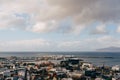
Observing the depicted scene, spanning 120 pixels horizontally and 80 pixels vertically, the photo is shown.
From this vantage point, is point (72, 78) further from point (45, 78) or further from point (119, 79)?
point (119, 79)

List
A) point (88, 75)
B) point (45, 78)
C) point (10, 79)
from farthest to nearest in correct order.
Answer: point (88, 75) < point (45, 78) < point (10, 79)

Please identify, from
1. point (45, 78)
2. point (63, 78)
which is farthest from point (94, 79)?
point (45, 78)

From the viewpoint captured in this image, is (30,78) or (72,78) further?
(72,78)

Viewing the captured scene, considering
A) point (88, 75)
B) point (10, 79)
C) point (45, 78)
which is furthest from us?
point (88, 75)

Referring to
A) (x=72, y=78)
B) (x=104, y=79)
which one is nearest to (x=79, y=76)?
(x=72, y=78)

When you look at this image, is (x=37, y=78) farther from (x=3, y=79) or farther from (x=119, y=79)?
(x=119, y=79)

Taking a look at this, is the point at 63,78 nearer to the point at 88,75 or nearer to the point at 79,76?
the point at 79,76

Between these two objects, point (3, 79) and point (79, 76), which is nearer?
point (3, 79)

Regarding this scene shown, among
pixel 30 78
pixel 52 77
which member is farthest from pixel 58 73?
pixel 30 78
